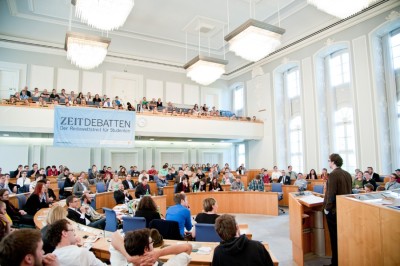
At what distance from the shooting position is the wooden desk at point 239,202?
315 inches

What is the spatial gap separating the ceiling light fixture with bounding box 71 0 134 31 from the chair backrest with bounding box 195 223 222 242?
5856 millimetres

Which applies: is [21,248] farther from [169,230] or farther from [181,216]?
[181,216]

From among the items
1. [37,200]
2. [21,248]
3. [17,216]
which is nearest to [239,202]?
[37,200]

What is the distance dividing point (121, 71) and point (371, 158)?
43.1 ft

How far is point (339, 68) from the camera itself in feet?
38.5

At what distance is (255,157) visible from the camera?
1547 centimetres

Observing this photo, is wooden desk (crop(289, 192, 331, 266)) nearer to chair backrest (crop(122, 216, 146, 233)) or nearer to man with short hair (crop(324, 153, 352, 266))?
man with short hair (crop(324, 153, 352, 266))

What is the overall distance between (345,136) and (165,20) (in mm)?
9762

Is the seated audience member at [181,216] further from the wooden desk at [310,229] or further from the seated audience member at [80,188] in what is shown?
the seated audience member at [80,188]

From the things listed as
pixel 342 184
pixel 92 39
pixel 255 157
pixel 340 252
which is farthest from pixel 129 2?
pixel 255 157

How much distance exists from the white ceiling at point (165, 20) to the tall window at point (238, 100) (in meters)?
3.77

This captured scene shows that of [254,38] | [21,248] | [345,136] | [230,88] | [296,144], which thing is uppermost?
[230,88]

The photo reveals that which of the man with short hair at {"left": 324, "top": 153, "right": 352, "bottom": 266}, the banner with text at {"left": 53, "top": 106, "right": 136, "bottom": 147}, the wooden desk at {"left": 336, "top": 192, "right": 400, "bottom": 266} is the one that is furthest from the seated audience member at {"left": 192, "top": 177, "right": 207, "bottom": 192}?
the wooden desk at {"left": 336, "top": 192, "right": 400, "bottom": 266}

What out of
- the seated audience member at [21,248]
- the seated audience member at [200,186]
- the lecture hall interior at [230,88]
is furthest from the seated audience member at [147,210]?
the seated audience member at [200,186]
